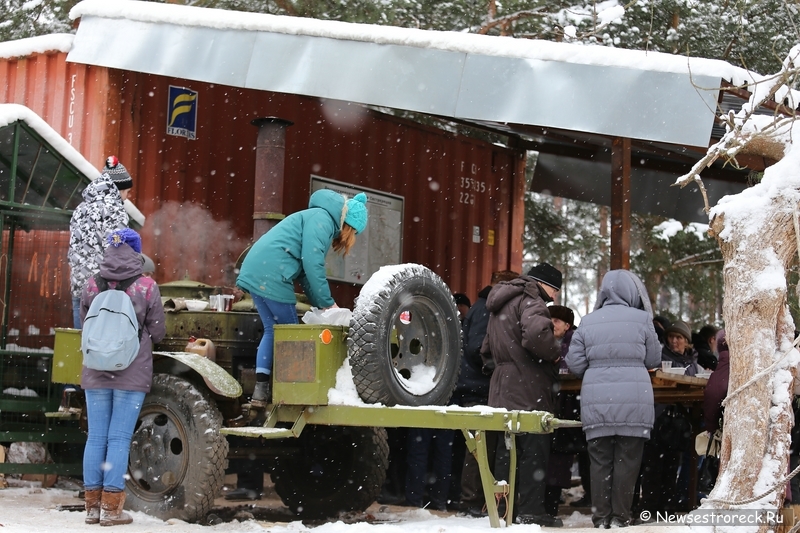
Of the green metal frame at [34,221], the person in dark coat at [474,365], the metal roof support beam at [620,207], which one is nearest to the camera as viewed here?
the green metal frame at [34,221]

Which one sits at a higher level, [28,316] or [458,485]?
[28,316]

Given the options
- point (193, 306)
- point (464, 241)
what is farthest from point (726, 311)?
point (464, 241)

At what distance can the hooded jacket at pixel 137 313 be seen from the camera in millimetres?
5531

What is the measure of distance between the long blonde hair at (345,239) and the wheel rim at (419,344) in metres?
0.64

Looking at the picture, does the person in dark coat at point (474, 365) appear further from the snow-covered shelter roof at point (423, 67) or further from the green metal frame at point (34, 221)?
the green metal frame at point (34, 221)

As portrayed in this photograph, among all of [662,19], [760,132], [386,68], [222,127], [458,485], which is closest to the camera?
[760,132]

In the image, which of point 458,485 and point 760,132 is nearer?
point 760,132

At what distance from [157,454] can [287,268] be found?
4.28 ft

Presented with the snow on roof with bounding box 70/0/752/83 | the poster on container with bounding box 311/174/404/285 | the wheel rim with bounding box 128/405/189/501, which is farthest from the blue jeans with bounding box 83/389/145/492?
the poster on container with bounding box 311/174/404/285

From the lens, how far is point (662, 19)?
43.0ft

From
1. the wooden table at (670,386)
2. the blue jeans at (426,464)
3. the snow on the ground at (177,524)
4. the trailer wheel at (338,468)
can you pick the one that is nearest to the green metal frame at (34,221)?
the snow on the ground at (177,524)

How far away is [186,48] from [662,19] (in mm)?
7701

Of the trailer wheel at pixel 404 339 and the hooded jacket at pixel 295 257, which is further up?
the hooded jacket at pixel 295 257

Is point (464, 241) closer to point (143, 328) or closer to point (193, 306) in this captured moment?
point (193, 306)
